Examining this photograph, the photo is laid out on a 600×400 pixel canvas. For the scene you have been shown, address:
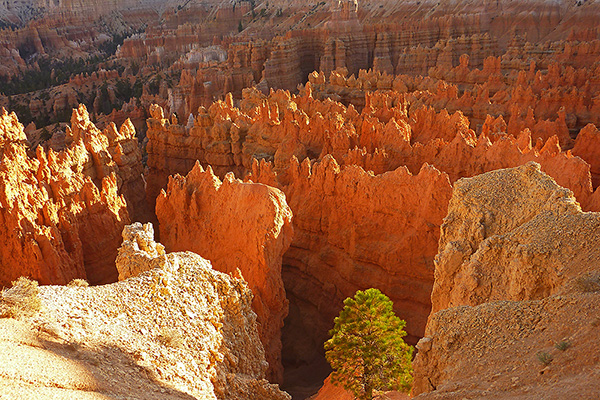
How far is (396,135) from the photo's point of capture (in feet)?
60.6

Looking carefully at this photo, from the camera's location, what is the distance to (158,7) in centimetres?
11150

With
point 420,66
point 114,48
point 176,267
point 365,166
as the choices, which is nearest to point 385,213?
point 365,166

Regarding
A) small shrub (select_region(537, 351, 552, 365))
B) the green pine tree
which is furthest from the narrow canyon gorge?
the green pine tree

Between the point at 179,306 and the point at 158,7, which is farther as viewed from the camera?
the point at 158,7

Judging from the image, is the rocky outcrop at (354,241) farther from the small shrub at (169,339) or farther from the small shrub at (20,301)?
the small shrub at (20,301)

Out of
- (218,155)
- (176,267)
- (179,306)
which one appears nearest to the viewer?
(179,306)

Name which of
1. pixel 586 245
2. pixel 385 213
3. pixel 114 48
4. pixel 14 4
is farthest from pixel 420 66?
pixel 14 4

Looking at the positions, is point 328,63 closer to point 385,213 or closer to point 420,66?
point 420,66

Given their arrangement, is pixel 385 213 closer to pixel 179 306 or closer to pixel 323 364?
pixel 323 364

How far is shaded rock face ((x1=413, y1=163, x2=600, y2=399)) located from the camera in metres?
5.70

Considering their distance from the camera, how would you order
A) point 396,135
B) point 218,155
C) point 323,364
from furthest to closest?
point 218,155 → point 396,135 → point 323,364

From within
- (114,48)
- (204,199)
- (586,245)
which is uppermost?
(586,245)

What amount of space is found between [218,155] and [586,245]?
16.9m

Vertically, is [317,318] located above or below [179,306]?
below
